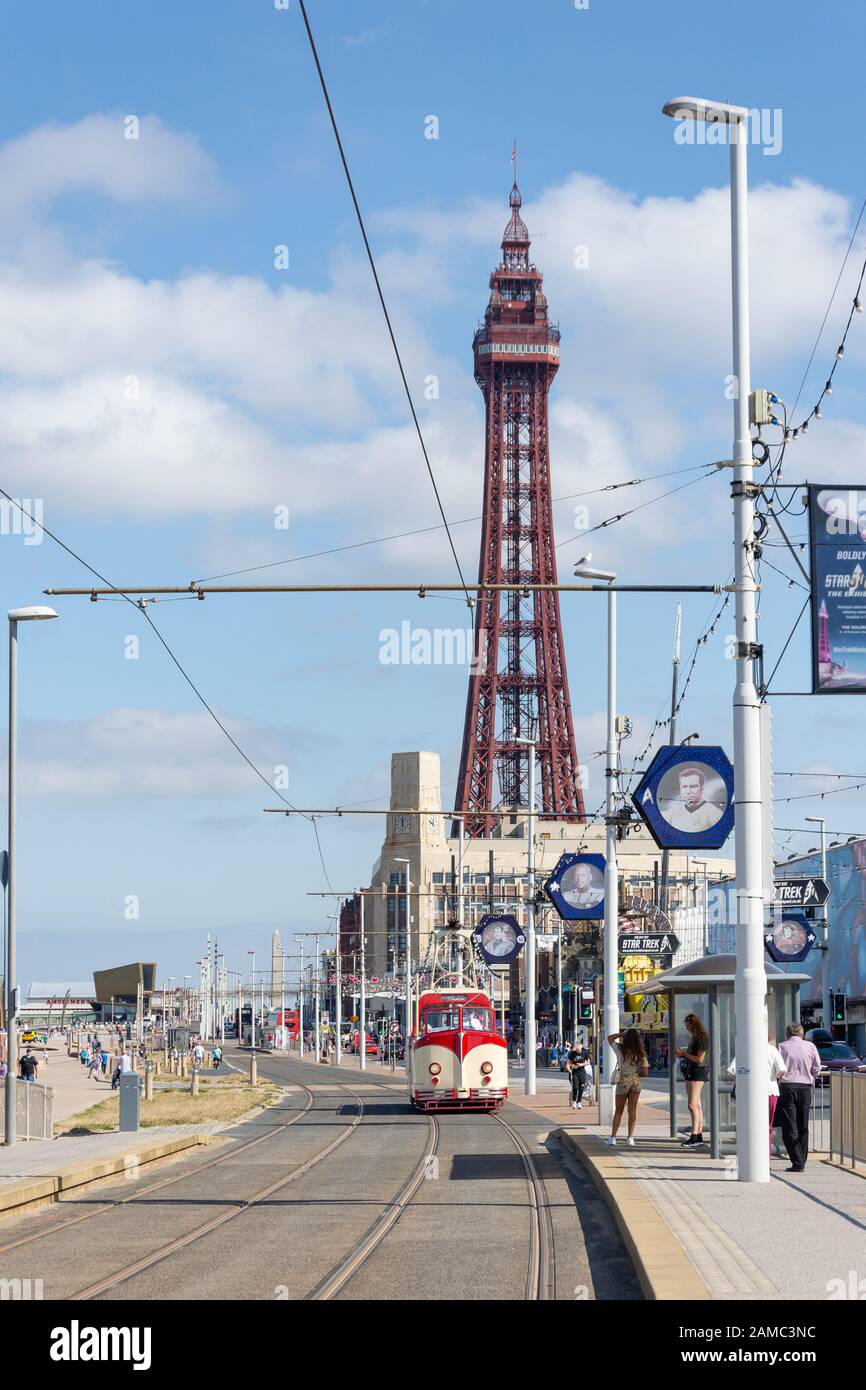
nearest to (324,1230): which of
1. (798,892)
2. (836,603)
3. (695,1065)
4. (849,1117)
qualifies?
(849,1117)

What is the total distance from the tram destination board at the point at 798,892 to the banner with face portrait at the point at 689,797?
2110cm

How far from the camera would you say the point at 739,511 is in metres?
19.3

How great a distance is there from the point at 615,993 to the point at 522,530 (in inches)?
4120

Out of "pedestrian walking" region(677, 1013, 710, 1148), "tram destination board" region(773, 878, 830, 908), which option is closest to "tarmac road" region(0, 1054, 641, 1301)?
"pedestrian walking" region(677, 1013, 710, 1148)

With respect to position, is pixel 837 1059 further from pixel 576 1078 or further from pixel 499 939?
pixel 499 939

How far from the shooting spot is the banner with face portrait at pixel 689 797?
2259 cm

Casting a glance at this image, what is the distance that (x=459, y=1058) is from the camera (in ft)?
138

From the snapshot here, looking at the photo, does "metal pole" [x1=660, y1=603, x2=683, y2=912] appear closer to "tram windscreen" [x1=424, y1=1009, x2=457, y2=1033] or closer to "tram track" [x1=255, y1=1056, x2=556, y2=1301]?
"tram windscreen" [x1=424, y1=1009, x2=457, y2=1033]

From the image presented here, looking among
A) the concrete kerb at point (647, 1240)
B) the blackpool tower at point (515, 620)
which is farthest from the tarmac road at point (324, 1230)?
the blackpool tower at point (515, 620)

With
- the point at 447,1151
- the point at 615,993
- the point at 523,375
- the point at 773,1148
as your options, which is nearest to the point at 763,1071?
the point at 773,1148

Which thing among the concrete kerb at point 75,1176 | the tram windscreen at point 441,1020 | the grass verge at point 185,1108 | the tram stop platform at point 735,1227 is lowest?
the grass verge at point 185,1108

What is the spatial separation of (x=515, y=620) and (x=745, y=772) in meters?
116

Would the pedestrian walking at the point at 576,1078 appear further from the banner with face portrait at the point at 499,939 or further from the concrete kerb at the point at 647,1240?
the concrete kerb at the point at 647,1240
